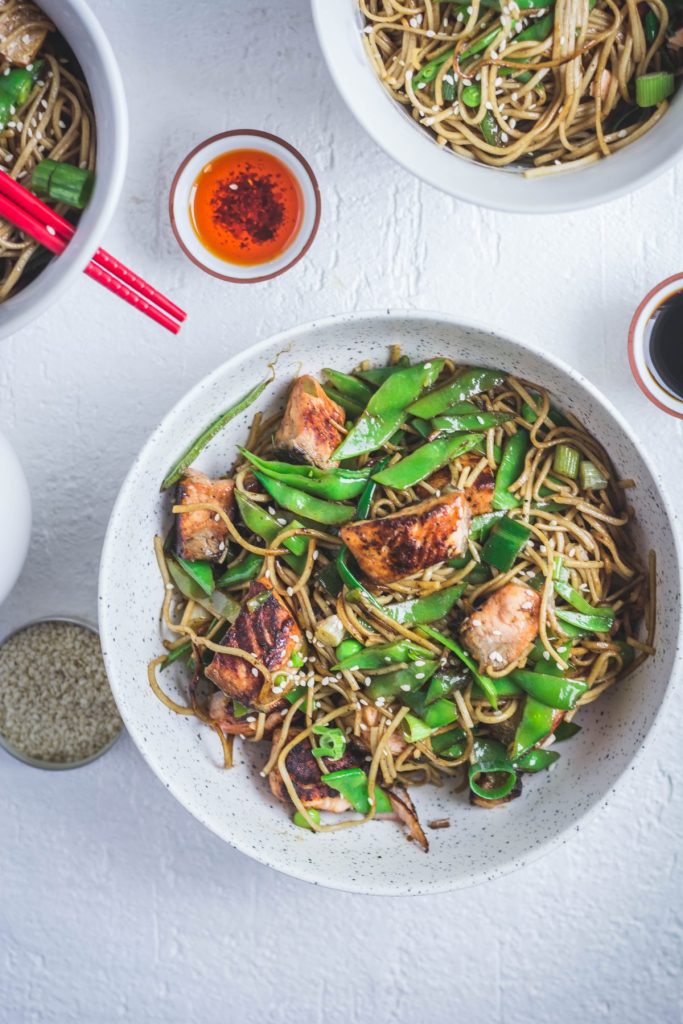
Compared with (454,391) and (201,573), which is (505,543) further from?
(201,573)

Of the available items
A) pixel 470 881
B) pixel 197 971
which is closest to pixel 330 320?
pixel 470 881

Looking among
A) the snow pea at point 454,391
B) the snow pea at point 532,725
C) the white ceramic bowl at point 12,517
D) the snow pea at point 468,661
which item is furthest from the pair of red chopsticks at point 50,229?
the snow pea at point 532,725

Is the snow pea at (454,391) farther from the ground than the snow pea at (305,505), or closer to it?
farther from the ground

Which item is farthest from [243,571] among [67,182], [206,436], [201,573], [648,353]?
[648,353]

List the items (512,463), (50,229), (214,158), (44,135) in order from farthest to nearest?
1. (214,158)
2. (512,463)
3. (44,135)
4. (50,229)

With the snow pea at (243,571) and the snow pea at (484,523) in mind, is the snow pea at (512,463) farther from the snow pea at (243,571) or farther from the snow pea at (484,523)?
the snow pea at (243,571)

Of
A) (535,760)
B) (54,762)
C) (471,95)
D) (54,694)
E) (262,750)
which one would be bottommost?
(54,762)
